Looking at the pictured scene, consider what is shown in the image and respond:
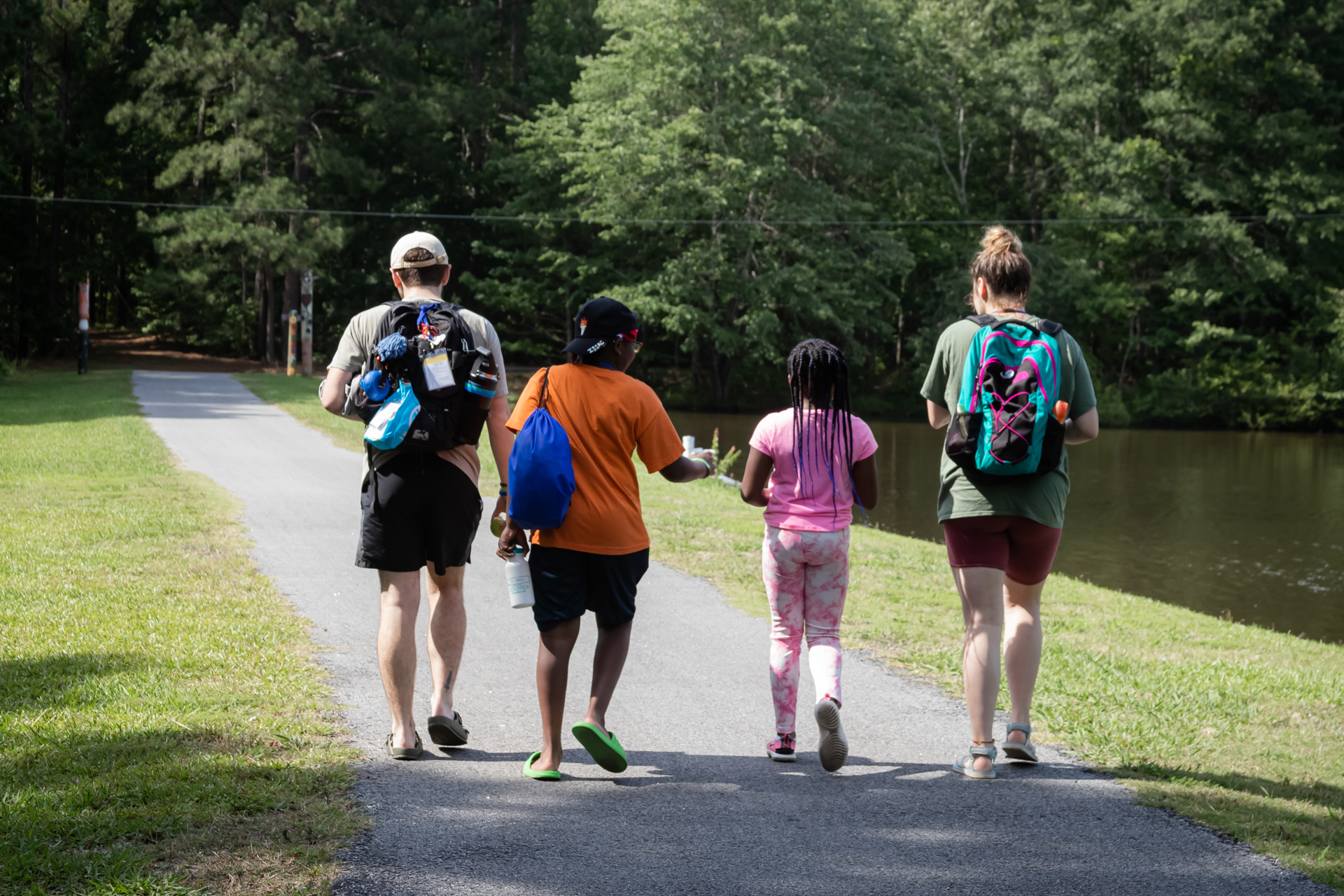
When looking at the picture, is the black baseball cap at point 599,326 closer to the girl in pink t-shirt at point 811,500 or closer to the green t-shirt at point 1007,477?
the girl in pink t-shirt at point 811,500

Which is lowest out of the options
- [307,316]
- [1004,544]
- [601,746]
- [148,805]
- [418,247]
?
[148,805]

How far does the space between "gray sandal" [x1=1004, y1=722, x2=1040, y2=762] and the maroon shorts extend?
23.0 inches

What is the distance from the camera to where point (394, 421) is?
163 inches

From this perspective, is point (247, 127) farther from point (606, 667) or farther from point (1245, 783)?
point (1245, 783)

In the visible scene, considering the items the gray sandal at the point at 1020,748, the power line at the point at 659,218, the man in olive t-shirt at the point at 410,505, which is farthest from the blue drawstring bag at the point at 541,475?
the power line at the point at 659,218

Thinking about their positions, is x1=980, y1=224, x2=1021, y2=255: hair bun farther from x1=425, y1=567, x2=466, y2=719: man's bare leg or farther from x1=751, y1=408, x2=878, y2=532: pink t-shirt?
x1=425, y1=567, x2=466, y2=719: man's bare leg

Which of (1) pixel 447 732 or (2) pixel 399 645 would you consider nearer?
(2) pixel 399 645

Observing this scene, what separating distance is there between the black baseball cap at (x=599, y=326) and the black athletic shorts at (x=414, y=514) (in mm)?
669

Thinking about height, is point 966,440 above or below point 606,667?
above

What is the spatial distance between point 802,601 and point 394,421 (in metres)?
1.68

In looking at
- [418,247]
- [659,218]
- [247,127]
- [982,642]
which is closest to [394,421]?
[418,247]

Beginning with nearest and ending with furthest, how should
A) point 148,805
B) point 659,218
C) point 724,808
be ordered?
point 148,805 < point 724,808 < point 659,218

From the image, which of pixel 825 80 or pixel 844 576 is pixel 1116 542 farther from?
pixel 825 80

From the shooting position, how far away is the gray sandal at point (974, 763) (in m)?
4.39
